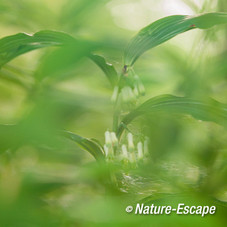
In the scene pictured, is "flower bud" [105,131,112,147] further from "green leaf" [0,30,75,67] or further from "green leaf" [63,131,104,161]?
Result: "green leaf" [0,30,75,67]

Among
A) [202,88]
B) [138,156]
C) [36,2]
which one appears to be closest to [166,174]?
[138,156]

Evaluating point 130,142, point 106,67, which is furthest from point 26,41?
point 130,142

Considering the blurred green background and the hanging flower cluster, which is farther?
the hanging flower cluster

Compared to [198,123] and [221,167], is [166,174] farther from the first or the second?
[198,123]

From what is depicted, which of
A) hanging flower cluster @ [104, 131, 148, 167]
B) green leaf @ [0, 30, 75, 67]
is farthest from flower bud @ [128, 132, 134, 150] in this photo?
green leaf @ [0, 30, 75, 67]

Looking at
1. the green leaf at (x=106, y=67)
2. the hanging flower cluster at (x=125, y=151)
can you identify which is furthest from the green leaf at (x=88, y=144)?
the green leaf at (x=106, y=67)

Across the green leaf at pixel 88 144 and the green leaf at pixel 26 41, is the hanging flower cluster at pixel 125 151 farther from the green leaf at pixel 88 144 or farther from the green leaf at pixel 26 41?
the green leaf at pixel 26 41

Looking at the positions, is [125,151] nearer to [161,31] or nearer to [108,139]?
[108,139]
